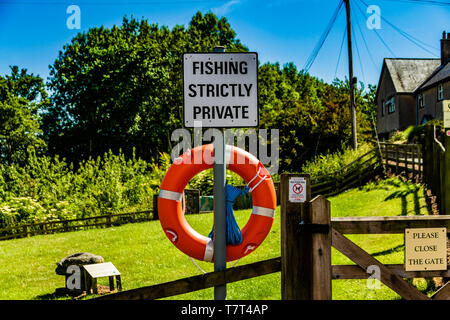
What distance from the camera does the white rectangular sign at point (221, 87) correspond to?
3443mm

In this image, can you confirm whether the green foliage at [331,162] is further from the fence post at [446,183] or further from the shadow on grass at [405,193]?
the fence post at [446,183]

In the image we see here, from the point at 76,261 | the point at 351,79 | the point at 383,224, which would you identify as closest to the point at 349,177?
the point at 351,79

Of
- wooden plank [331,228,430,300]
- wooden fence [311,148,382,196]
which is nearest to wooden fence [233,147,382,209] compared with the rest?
wooden fence [311,148,382,196]

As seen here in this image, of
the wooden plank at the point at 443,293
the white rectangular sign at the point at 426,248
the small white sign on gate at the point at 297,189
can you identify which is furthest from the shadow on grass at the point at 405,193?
the small white sign on gate at the point at 297,189

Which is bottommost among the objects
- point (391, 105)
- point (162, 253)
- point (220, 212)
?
point (162, 253)

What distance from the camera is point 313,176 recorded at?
64.5ft

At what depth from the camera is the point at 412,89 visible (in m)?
33.8

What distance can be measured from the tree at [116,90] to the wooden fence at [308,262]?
28.9 metres

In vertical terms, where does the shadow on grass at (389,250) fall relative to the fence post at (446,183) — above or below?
below

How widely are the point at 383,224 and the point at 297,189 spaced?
30.7 inches

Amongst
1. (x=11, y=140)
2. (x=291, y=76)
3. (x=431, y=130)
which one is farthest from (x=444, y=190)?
(x=291, y=76)

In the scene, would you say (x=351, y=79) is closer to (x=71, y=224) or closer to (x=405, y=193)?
(x=405, y=193)
